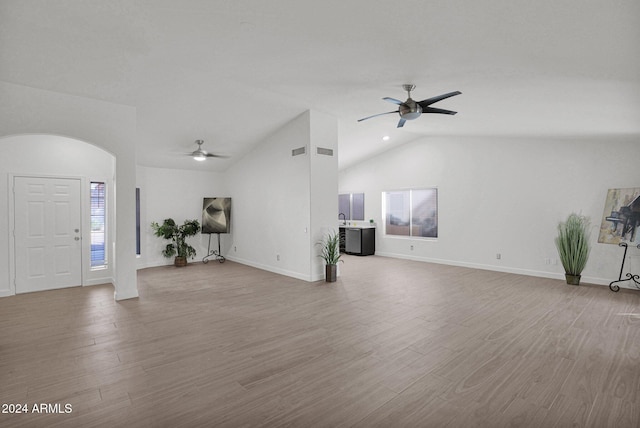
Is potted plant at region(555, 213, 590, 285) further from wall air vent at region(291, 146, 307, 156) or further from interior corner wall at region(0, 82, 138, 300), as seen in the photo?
interior corner wall at region(0, 82, 138, 300)

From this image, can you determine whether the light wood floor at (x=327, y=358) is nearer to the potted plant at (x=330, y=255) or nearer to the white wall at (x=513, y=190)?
the potted plant at (x=330, y=255)

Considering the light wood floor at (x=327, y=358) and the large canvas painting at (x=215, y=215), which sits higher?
the large canvas painting at (x=215, y=215)

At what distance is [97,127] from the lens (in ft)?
15.8

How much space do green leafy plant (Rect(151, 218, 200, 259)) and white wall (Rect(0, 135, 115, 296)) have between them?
5.25 feet

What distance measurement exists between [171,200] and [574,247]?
29.2 ft

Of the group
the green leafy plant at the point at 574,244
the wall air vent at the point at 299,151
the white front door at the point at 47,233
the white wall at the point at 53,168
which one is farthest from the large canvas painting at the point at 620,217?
the white front door at the point at 47,233

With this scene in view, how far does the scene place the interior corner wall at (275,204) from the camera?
6.30 metres

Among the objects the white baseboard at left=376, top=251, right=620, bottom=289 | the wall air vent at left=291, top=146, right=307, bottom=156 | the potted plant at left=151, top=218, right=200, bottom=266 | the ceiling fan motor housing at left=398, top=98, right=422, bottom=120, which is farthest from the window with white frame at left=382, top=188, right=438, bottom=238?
the potted plant at left=151, top=218, right=200, bottom=266

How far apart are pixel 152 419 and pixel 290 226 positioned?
15.3 feet

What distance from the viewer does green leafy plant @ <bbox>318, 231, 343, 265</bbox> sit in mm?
6258

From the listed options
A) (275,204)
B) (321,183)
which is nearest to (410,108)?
(321,183)

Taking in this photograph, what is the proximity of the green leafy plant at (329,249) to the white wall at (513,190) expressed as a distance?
10.7 feet

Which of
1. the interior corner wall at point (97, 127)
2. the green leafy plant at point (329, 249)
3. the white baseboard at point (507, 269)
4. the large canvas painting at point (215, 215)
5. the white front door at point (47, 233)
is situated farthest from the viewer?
the large canvas painting at point (215, 215)

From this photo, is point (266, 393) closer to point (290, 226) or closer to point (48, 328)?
point (48, 328)
